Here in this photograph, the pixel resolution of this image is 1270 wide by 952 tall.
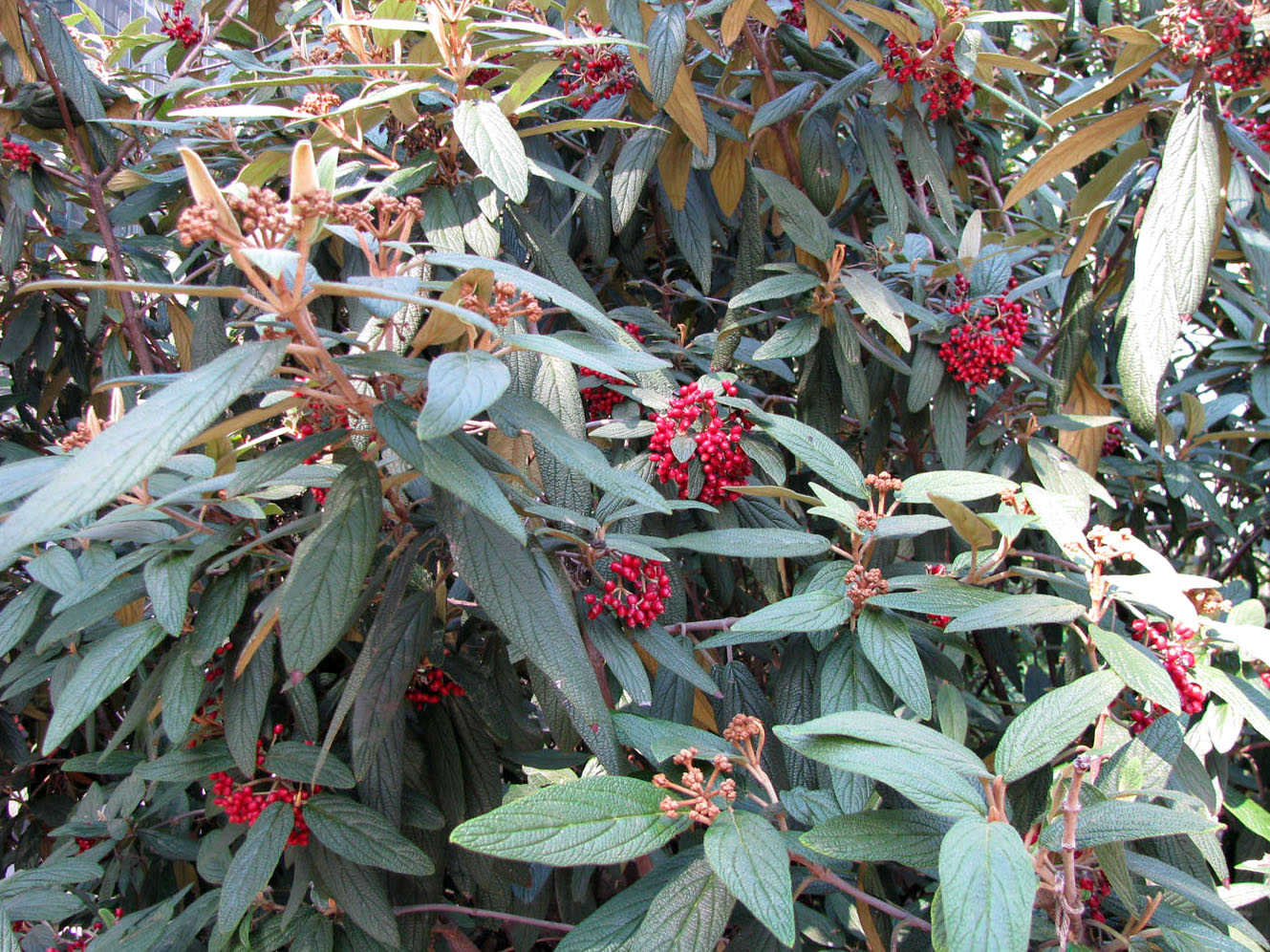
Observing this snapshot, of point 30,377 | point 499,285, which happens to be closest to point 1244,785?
point 499,285

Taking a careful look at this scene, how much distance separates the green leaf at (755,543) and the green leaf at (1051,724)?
311 mm

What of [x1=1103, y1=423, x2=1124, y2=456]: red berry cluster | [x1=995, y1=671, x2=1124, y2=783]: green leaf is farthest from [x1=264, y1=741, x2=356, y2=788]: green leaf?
[x1=1103, y1=423, x2=1124, y2=456]: red berry cluster

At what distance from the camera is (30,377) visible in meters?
2.34

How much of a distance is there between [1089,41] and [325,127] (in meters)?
2.43

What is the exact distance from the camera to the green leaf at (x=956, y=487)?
1123 mm

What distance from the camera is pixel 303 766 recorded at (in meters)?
1.11

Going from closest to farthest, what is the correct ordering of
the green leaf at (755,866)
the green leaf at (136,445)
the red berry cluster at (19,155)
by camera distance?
the green leaf at (136,445) → the green leaf at (755,866) → the red berry cluster at (19,155)

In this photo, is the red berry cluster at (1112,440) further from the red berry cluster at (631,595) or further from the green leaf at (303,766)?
the green leaf at (303,766)

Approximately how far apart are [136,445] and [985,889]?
0.71 m

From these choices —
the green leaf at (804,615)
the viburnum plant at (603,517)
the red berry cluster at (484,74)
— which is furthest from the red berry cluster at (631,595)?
the red berry cluster at (484,74)

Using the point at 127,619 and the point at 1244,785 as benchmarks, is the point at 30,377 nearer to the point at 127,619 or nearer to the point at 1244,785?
the point at 127,619

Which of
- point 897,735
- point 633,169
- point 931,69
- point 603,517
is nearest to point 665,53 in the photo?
point 633,169

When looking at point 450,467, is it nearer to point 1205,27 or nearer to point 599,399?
point 599,399

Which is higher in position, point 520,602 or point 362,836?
point 520,602
